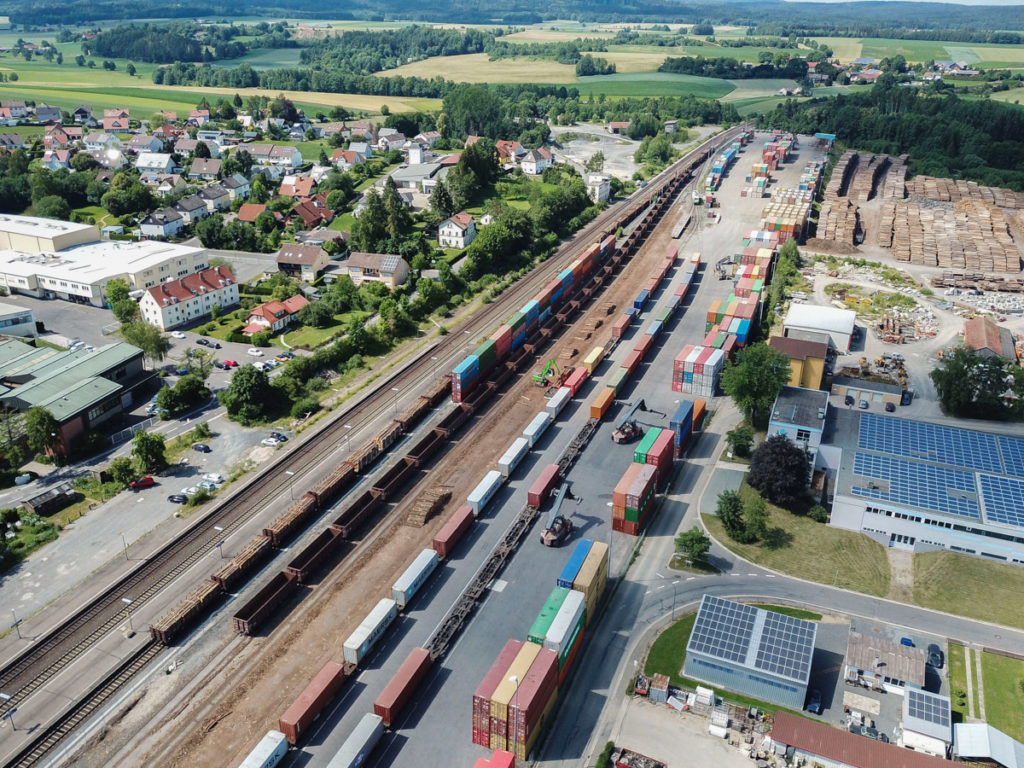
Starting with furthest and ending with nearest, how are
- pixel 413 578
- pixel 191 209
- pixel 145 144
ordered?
pixel 145 144 < pixel 191 209 < pixel 413 578

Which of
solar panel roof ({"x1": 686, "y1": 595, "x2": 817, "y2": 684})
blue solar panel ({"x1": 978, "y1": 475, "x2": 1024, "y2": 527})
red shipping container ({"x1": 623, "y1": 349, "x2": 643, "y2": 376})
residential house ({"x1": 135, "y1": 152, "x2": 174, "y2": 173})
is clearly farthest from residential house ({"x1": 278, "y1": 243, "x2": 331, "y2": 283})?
blue solar panel ({"x1": 978, "y1": 475, "x2": 1024, "y2": 527})

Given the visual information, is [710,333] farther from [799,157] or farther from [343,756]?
[799,157]

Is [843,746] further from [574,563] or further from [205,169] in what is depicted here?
[205,169]

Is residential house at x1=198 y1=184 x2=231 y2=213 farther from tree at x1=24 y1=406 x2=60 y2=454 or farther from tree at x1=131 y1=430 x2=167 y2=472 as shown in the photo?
tree at x1=131 y1=430 x2=167 y2=472

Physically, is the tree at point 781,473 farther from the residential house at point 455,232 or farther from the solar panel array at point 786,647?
the residential house at point 455,232

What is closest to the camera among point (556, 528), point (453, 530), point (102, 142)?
point (453, 530)

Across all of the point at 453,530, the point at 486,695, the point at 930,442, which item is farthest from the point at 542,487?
the point at 930,442

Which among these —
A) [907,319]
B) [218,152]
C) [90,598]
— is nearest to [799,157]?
[907,319]
